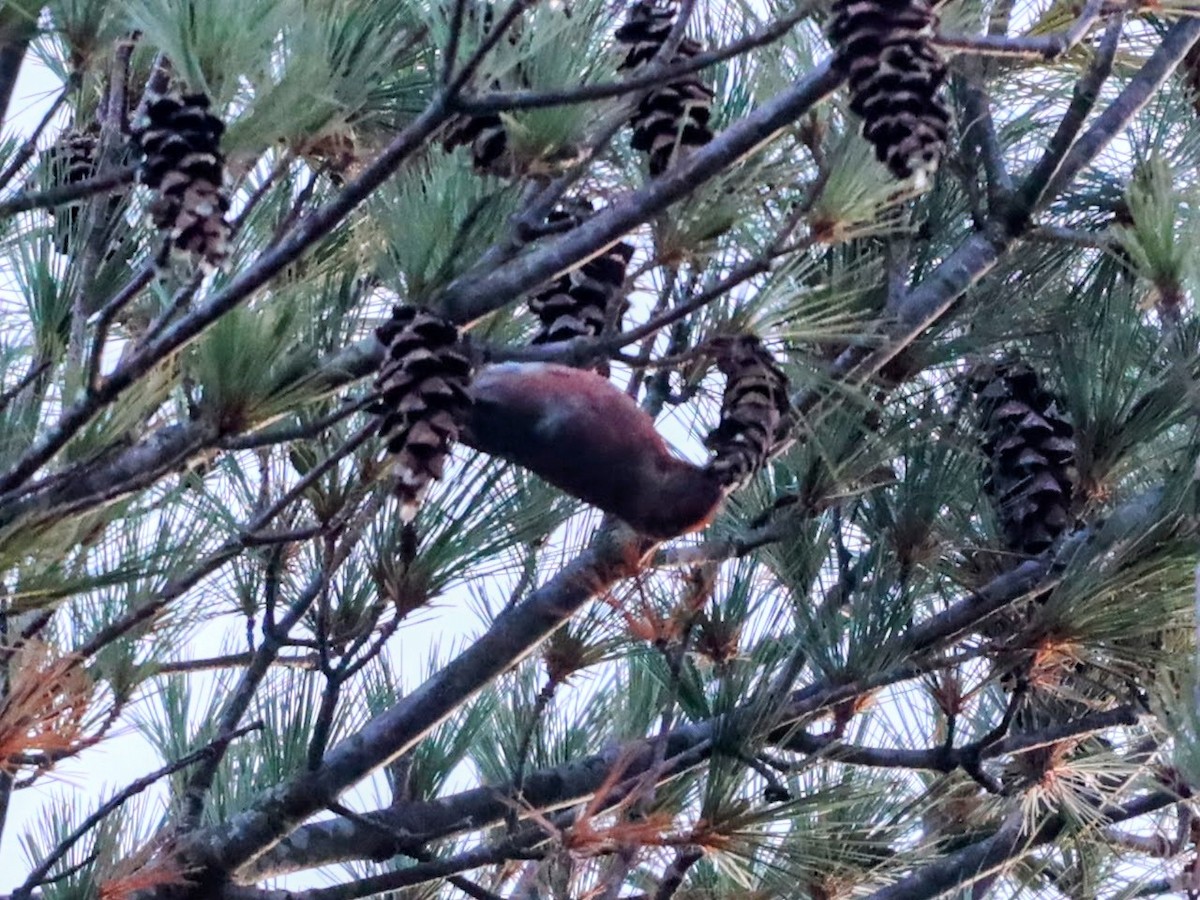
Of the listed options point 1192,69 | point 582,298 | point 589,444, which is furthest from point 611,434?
point 1192,69

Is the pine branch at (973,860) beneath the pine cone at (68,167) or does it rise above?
beneath

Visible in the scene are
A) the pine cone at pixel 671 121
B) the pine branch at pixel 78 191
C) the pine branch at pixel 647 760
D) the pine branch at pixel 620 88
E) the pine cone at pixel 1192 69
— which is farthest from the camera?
the pine cone at pixel 1192 69

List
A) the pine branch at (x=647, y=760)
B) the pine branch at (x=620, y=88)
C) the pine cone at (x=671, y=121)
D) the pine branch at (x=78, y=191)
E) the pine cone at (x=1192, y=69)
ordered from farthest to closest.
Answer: the pine cone at (x=1192, y=69)
the pine branch at (x=647, y=760)
the pine cone at (x=671, y=121)
the pine branch at (x=78, y=191)
the pine branch at (x=620, y=88)

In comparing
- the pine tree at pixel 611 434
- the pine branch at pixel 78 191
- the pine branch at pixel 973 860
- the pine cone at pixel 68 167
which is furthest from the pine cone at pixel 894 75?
the pine branch at pixel 973 860

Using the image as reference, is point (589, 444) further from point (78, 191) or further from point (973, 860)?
point (973, 860)

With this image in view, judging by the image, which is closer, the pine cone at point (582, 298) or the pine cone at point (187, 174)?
the pine cone at point (187, 174)

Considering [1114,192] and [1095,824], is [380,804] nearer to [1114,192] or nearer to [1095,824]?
[1095,824]

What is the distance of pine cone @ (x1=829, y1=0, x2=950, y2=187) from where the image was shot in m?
0.90

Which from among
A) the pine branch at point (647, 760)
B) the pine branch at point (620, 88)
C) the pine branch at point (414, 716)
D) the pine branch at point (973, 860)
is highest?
the pine branch at point (620, 88)

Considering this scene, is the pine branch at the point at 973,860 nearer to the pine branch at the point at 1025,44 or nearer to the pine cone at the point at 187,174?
the pine branch at the point at 1025,44

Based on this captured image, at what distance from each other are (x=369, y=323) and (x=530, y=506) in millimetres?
217

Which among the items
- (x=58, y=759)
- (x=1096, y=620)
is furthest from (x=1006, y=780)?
(x=58, y=759)

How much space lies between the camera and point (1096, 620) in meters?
1.20

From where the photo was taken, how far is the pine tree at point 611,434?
2.99ft
